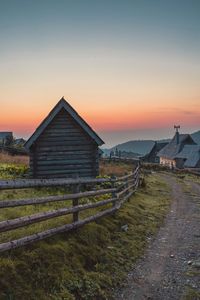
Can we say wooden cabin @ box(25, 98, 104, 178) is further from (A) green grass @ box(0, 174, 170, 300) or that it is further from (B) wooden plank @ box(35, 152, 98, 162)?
(A) green grass @ box(0, 174, 170, 300)

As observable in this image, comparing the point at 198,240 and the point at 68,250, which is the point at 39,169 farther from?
the point at 68,250

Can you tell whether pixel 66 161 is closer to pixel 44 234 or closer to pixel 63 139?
pixel 63 139

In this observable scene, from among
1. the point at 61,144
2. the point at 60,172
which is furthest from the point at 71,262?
the point at 61,144

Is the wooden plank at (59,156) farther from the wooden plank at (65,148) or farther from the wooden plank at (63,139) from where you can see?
the wooden plank at (63,139)

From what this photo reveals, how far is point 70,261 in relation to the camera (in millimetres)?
7867

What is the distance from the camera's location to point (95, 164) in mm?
21484

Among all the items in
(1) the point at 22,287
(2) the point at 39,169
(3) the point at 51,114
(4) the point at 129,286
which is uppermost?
(3) the point at 51,114

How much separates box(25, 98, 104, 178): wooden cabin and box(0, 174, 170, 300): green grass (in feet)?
28.2

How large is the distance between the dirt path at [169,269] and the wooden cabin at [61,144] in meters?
8.59

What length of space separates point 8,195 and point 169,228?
22.0 ft

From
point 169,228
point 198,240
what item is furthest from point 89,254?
point 169,228

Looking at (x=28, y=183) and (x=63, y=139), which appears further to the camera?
(x=63, y=139)

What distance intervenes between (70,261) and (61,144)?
13212mm

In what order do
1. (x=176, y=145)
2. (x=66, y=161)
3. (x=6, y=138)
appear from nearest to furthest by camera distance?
1. (x=66, y=161)
2. (x=6, y=138)
3. (x=176, y=145)
